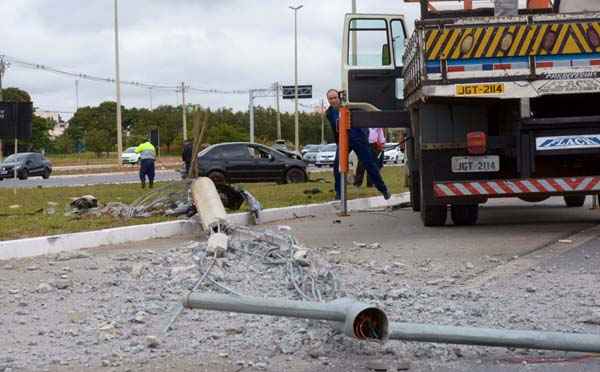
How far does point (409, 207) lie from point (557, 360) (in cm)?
1014

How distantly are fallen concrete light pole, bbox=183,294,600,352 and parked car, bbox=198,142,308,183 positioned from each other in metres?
21.0

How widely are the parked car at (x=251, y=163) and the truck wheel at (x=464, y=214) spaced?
1454 centimetres

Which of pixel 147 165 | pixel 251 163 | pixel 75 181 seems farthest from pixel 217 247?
pixel 75 181

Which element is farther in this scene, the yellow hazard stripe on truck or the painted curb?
the yellow hazard stripe on truck

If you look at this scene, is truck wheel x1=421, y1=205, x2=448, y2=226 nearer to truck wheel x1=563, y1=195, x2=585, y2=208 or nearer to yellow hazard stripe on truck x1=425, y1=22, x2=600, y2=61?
yellow hazard stripe on truck x1=425, y1=22, x2=600, y2=61

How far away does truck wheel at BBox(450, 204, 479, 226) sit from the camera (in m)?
11.4

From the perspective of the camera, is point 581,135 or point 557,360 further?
point 581,135

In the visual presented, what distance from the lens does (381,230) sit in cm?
1131

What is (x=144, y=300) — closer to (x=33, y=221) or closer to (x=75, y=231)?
(x=75, y=231)

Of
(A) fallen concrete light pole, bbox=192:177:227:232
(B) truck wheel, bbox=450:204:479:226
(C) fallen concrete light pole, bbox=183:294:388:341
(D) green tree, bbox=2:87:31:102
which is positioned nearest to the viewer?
(C) fallen concrete light pole, bbox=183:294:388:341

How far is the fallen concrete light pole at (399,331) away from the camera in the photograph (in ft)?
15.1

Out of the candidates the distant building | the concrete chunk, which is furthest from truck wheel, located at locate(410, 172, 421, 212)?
the distant building

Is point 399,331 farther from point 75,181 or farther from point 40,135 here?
point 40,135

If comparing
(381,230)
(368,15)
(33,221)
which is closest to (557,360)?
(381,230)
